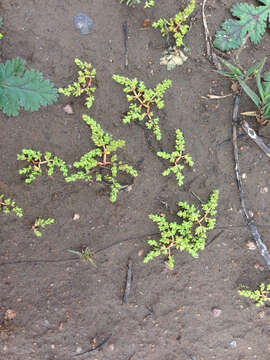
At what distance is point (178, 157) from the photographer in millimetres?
2707

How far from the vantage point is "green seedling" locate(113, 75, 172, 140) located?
2631 mm

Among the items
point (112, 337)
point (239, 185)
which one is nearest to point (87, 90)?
point (239, 185)

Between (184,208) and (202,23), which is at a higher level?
(202,23)

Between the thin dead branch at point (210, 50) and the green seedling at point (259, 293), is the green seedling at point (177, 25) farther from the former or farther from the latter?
the green seedling at point (259, 293)

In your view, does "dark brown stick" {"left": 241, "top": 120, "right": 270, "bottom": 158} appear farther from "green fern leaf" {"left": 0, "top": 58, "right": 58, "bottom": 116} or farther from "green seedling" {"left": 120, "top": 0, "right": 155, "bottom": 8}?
"green fern leaf" {"left": 0, "top": 58, "right": 58, "bottom": 116}

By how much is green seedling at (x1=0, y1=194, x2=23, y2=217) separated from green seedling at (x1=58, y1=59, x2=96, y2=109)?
3.27 feet

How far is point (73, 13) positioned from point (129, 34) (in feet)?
1.62

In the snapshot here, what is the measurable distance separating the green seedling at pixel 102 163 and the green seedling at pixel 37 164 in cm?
14

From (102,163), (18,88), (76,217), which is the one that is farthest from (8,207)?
(18,88)

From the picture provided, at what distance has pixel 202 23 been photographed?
2.76 m

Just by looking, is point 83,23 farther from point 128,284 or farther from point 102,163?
point 128,284

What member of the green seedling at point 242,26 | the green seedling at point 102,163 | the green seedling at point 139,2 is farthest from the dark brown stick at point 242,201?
the green seedling at point 139,2

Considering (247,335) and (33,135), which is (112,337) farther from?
(33,135)

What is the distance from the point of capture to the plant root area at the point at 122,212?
263 centimetres
